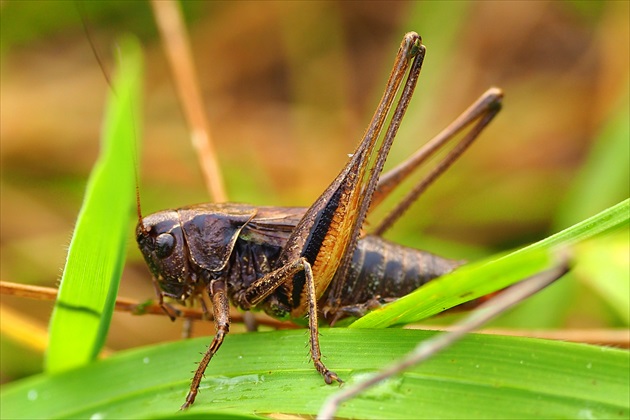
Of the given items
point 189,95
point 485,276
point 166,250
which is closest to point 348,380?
point 485,276

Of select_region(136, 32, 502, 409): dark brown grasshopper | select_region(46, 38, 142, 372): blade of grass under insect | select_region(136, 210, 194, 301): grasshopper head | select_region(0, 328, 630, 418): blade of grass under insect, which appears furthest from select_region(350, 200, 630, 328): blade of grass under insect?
select_region(136, 210, 194, 301): grasshopper head

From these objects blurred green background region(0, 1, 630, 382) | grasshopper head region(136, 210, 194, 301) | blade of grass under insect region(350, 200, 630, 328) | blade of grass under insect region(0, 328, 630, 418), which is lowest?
blade of grass under insect region(0, 328, 630, 418)

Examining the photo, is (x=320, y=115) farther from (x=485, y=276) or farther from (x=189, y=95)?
(x=485, y=276)

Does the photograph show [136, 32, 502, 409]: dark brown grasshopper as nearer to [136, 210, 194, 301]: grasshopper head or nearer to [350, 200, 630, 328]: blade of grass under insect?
[136, 210, 194, 301]: grasshopper head

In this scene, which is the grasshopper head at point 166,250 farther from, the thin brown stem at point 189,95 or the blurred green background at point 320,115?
the blurred green background at point 320,115

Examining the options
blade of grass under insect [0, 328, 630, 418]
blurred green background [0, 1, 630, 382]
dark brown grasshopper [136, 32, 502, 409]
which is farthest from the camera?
blurred green background [0, 1, 630, 382]

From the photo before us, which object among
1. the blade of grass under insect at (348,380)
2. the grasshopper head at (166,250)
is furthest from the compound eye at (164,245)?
the blade of grass under insect at (348,380)
